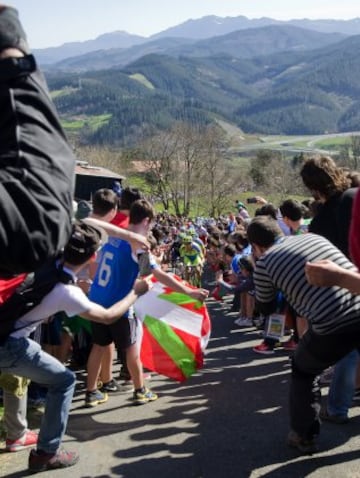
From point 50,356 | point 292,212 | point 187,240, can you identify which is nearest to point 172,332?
point 292,212

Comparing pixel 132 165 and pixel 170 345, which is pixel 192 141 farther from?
pixel 170 345

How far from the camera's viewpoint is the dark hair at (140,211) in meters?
5.16

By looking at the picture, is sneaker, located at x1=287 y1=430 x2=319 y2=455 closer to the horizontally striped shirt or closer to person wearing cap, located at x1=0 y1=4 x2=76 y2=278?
the horizontally striped shirt

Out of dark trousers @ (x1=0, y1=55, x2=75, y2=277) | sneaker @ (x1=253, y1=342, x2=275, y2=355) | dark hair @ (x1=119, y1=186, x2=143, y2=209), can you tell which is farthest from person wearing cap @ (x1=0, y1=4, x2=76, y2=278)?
sneaker @ (x1=253, y1=342, x2=275, y2=355)

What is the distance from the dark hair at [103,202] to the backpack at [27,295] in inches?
75.0

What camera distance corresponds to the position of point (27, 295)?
3516 mm

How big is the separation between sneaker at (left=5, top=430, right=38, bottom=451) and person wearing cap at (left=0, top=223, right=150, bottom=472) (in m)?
0.35

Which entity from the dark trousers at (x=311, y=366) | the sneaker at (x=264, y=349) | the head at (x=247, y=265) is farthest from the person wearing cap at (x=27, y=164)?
the head at (x=247, y=265)

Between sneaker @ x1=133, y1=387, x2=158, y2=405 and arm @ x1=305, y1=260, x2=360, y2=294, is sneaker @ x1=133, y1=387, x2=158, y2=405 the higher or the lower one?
the lower one

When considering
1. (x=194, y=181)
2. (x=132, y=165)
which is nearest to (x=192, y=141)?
(x=194, y=181)

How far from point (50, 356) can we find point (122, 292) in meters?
1.41

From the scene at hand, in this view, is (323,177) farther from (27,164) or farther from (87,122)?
(87,122)

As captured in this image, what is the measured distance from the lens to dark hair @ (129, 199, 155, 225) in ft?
16.9

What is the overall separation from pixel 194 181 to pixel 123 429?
220 ft
